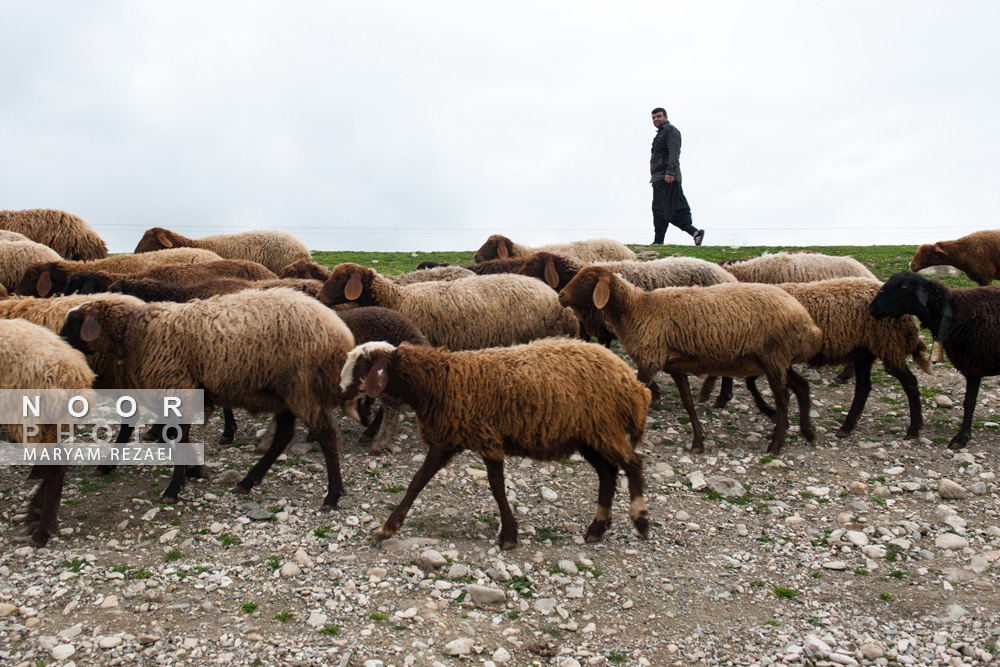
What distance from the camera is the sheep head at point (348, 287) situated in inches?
396

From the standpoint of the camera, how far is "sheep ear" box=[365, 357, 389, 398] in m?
6.45

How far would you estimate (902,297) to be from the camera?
9.00 meters

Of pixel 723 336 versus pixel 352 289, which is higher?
pixel 352 289

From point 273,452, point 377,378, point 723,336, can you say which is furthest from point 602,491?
point 273,452

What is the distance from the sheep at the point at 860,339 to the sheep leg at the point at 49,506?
8.00m

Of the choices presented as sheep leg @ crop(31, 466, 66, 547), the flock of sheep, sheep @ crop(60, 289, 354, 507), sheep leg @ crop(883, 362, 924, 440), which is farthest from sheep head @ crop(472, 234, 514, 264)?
sheep leg @ crop(31, 466, 66, 547)

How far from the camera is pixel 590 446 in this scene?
6.64 m

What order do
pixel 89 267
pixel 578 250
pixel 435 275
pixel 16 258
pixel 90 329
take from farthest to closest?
pixel 578 250 < pixel 16 258 < pixel 435 275 < pixel 89 267 < pixel 90 329

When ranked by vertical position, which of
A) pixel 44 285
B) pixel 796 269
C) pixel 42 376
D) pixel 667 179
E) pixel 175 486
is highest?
pixel 667 179

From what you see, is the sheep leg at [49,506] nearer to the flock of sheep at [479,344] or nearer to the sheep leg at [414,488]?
the flock of sheep at [479,344]

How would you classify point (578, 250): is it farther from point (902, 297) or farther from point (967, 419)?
point (967, 419)

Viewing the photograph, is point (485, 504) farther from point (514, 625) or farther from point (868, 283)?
point (868, 283)

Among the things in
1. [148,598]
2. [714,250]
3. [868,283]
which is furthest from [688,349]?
[714,250]

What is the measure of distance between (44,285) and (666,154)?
13.5 meters
